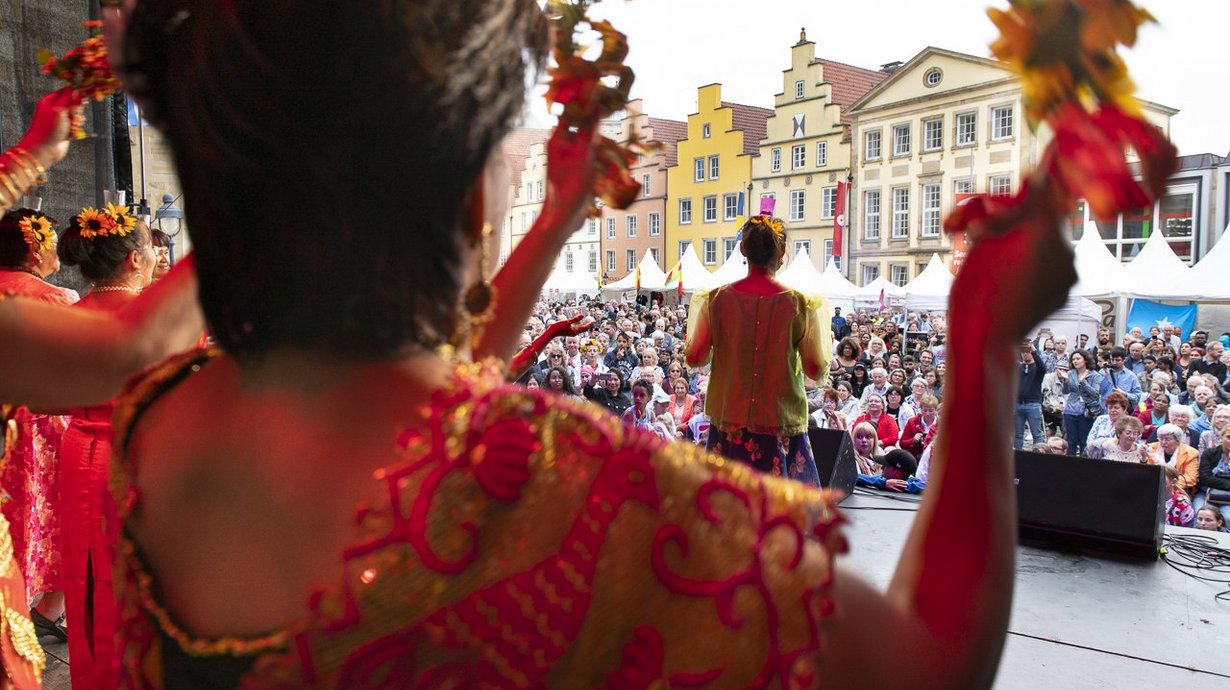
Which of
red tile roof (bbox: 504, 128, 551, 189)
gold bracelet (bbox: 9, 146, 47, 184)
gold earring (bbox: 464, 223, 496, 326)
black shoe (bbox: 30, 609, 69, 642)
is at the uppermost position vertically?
gold bracelet (bbox: 9, 146, 47, 184)

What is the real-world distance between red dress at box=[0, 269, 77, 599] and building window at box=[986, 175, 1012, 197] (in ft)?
13.0

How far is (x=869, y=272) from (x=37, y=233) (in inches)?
1278

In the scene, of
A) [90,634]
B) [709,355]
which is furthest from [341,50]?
[709,355]

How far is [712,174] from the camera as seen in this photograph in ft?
134

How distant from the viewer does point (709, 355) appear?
461cm

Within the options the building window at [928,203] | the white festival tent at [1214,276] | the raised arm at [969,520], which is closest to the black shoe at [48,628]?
the raised arm at [969,520]

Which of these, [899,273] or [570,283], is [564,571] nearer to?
[570,283]

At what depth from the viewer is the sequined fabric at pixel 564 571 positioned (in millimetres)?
644

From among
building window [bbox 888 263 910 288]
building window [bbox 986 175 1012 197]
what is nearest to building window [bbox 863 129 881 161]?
building window [bbox 888 263 910 288]

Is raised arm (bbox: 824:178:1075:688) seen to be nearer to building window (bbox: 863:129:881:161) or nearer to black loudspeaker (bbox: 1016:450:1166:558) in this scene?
black loudspeaker (bbox: 1016:450:1166:558)

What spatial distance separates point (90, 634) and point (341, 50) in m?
2.95

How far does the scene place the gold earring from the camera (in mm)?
803

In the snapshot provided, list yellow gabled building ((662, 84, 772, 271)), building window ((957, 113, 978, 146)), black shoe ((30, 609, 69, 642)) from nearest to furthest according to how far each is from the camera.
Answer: black shoe ((30, 609, 69, 642)) < building window ((957, 113, 978, 146)) < yellow gabled building ((662, 84, 772, 271))

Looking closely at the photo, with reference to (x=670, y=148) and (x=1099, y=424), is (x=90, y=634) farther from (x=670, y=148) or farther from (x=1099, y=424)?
(x=1099, y=424)
